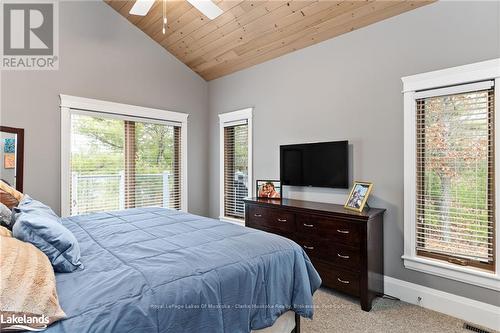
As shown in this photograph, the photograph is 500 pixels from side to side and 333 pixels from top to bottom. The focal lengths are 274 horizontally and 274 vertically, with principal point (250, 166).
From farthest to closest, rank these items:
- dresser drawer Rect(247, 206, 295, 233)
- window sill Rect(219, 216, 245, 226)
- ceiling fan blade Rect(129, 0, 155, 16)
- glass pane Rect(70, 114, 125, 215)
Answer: window sill Rect(219, 216, 245, 226) < glass pane Rect(70, 114, 125, 215) < dresser drawer Rect(247, 206, 295, 233) < ceiling fan blade Rect(129, 0, 155, 16)

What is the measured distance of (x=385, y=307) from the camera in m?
2.56

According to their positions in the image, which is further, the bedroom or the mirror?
the mirror

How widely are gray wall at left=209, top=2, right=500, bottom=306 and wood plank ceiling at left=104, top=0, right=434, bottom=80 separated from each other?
153 millimetres

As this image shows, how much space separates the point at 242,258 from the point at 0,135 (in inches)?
121

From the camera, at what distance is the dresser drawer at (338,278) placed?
2562 millimetres

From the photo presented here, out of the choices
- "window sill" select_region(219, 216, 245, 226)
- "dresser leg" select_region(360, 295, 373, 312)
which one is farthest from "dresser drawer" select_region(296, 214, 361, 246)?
"window sill" select_region(219, 216, 245, 226)

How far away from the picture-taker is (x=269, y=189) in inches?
149

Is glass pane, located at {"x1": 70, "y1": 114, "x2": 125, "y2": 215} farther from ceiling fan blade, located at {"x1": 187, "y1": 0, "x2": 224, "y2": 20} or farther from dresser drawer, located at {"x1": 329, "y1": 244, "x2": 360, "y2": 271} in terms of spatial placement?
dresser drawer, located at {"x1": 329, "y1": 244, "x2": 360, "y2": 271}

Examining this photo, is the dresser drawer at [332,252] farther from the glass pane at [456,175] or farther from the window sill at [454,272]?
the glass pane at [456,175]

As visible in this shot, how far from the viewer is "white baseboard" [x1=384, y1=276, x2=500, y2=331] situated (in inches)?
88.3

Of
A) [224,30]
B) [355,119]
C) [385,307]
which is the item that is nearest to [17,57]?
[224,30]

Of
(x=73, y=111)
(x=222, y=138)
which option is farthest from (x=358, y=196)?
(x=73, y=111)

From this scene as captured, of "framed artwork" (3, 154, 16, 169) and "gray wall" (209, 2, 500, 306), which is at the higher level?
"gray wall" (209, 2, 500, 306)

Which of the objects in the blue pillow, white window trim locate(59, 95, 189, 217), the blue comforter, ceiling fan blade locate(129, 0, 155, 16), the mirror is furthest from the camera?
white window trim locate(59, 95, 189, 217)
